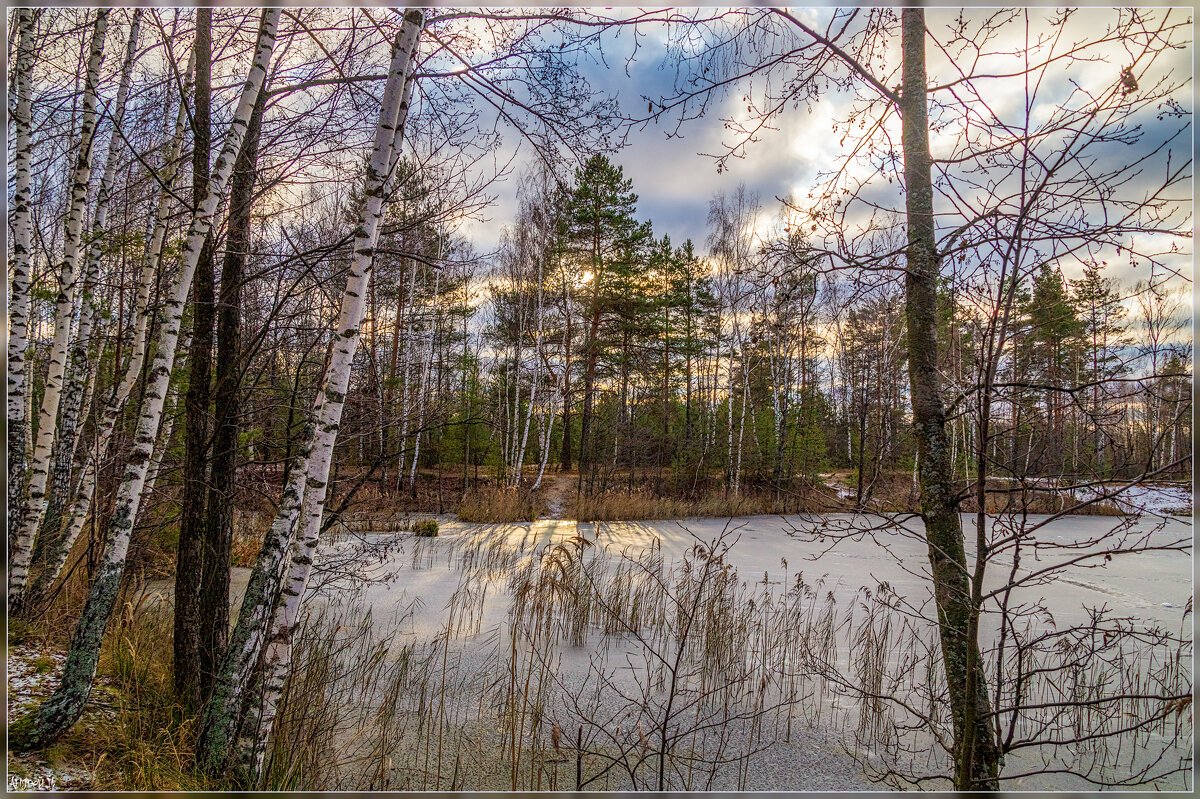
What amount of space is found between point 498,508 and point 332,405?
7867 millimetres

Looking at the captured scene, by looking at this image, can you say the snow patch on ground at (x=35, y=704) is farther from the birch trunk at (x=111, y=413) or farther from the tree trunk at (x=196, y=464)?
the birch trunk at (x=111, y=413)

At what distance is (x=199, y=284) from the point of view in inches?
97.2

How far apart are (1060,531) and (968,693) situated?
470 inches

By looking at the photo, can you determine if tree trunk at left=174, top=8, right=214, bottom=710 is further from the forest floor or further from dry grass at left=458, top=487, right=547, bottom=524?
the forest floor

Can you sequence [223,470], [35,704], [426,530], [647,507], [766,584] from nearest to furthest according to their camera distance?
[35,704]
[223,470]
[766,584]
[426,530]
[647,507]

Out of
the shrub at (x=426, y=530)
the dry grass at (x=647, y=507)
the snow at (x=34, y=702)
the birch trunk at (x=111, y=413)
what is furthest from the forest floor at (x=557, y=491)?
the snow at (x=34, y=702)

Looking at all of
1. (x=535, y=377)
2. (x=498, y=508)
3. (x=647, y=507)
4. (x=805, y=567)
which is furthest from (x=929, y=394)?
(x=535, y=377)

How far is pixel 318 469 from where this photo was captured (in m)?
1.90

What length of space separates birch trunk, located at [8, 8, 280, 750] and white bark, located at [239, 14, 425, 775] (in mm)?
797

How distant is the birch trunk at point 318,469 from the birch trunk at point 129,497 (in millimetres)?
612

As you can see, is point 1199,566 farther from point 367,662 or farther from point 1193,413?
point 367,662

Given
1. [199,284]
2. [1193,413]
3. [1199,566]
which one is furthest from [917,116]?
[199,284]

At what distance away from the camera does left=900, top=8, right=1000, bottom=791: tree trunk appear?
1.90 m
